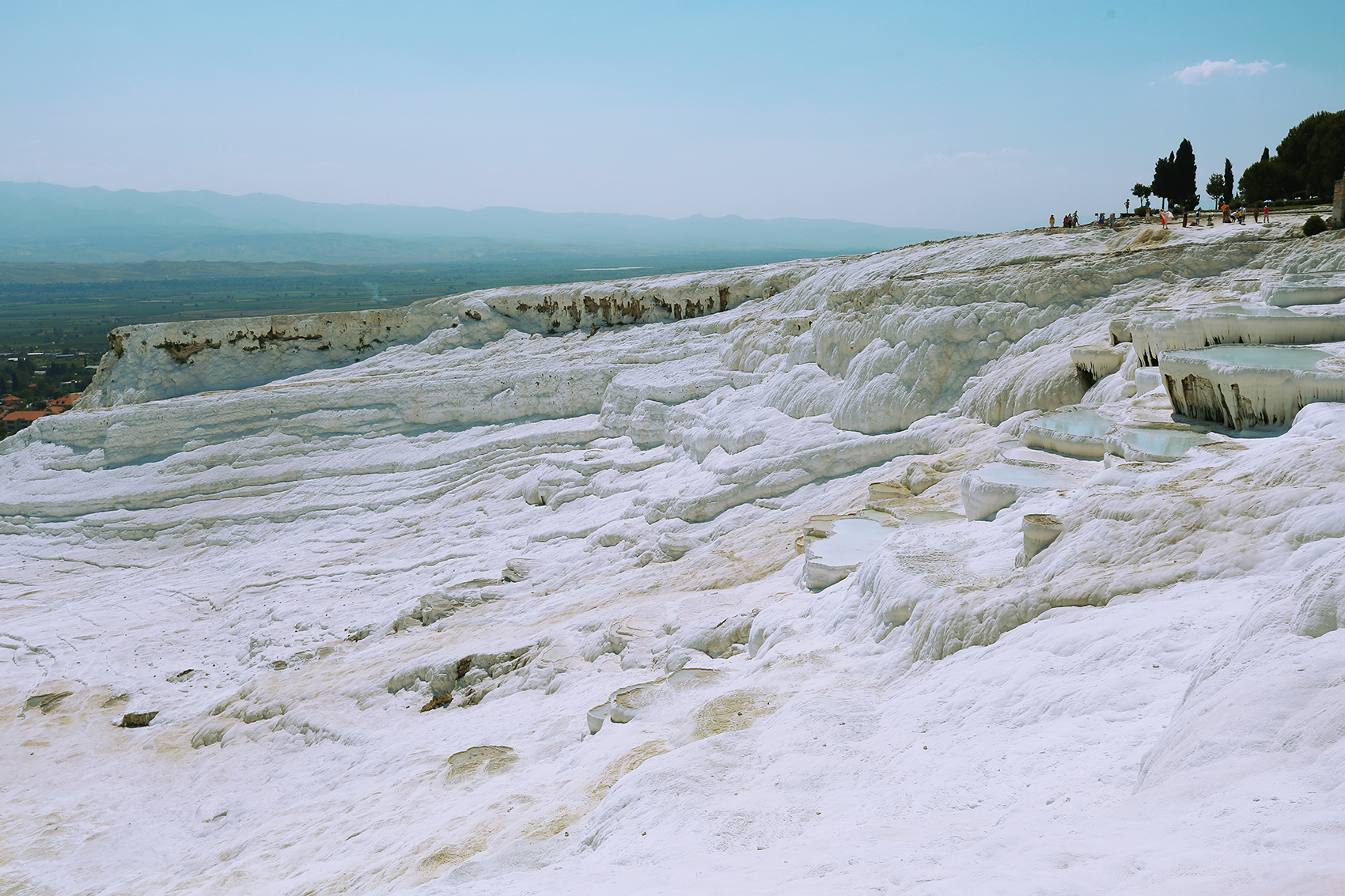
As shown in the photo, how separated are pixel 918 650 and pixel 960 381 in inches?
304

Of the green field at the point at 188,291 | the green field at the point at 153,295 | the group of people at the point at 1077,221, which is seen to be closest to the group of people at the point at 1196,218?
the group of people at the point at 1077,221

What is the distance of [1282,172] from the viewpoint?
88.1ft

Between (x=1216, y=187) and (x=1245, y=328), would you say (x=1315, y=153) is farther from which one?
(x=1245, y=328)

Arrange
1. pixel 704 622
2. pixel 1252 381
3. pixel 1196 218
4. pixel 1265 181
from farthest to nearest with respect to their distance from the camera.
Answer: pixel 1265 181
pixel 1196 218
pixel 704 622
pixel 1252 381

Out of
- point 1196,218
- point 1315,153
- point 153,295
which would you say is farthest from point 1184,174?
point 153,295

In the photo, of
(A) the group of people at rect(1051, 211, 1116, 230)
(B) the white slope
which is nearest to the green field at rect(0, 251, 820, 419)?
(B) the white slope

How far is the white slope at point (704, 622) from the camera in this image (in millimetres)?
4027

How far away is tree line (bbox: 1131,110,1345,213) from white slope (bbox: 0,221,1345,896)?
353 inches

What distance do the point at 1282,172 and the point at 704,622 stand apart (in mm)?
27290

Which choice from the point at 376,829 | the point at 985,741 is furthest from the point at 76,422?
the point at 985,741

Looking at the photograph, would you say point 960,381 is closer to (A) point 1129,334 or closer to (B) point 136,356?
(A) point 1129,334

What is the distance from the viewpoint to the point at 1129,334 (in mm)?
11383

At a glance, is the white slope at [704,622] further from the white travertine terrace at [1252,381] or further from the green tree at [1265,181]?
the green tree at [1265,181]

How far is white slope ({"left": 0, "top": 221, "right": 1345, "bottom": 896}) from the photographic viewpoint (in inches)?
→ 159
